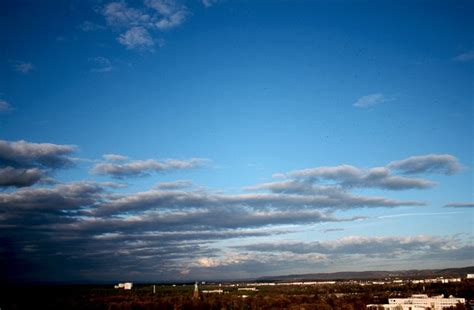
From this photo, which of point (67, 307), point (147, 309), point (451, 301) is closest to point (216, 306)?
point (147, 309)

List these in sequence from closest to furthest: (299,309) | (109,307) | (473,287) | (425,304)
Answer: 1. (299,309)
2. (109,307)
3. (425,304)
4. (473,287)

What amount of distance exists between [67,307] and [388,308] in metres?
53.6

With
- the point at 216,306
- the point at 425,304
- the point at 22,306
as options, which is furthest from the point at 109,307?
the point at 425,304

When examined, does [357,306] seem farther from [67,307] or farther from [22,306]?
[22,306]

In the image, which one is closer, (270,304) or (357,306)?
(357,306)

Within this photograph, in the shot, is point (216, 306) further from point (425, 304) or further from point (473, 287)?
point (473, 287)

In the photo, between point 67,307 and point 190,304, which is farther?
point 190,304

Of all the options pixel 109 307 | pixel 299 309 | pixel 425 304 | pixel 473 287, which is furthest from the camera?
pixel 473 287

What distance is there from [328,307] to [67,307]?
42.4 meters

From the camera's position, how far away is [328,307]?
7638cm

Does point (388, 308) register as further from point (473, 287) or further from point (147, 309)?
point (473, 287)

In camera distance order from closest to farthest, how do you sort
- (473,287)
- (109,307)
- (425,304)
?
(109,307) → (425,304) → (473,287)

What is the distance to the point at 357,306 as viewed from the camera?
7594 cm

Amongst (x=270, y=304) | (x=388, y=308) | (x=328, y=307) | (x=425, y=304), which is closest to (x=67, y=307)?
(x=270, y=304)
